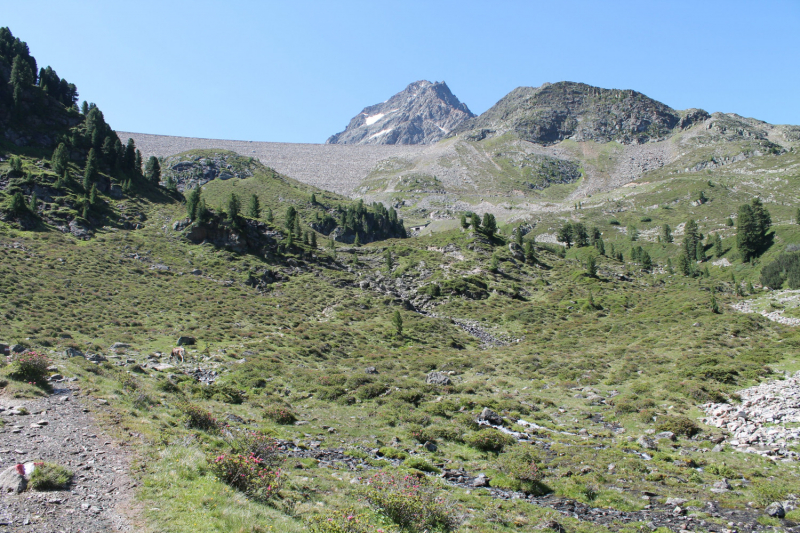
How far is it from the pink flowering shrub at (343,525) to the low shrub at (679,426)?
18.0 metres

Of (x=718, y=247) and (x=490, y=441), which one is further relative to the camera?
(x=718, y=247)

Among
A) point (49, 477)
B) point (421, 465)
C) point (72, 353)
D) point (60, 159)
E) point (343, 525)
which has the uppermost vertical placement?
point (60, 159)

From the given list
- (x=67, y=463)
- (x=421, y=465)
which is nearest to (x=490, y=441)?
(x=421, y=465)

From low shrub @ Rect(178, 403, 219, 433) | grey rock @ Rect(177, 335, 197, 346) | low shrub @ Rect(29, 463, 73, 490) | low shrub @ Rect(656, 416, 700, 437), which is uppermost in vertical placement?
low shrub @ Rect(29, 463, 73, 490)

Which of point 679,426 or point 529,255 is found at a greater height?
point 529,255

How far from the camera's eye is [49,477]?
9.45 metres

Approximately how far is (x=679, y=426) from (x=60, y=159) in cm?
12336

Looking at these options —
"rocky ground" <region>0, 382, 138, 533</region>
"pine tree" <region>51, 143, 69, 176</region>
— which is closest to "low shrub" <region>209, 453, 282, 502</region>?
"rocky ground" <region>0, 382, 138, 533</region>

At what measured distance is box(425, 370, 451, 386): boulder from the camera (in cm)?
3266

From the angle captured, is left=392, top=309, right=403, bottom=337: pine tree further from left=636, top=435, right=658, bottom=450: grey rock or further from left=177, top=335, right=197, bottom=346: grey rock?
left=636, top=435, right=658, bottom=450: grey rock

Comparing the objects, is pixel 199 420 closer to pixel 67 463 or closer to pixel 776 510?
pixel 67 463

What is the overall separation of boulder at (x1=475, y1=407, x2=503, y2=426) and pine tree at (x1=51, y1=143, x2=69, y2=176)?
359ft

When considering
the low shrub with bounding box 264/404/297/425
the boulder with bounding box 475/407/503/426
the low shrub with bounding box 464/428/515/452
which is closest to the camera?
the low shrub with bounding box 464/428/515/452

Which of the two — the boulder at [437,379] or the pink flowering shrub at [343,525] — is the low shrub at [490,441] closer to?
the pink flowering shrub at [343,525]
